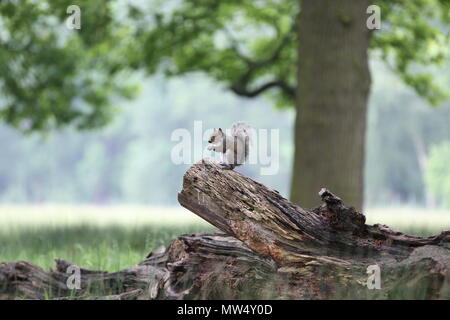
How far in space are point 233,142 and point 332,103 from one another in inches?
223

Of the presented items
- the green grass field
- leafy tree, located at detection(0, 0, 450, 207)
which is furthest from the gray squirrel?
leafy tree, located at detection(0, 0, 450, 207)

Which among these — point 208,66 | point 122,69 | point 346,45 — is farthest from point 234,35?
point 346,45

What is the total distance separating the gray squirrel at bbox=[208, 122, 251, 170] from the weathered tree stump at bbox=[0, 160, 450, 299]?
12 cm

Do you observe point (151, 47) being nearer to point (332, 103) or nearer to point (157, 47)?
point (157, 47)

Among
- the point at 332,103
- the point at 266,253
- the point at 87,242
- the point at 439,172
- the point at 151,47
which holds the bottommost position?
the point at 87,242

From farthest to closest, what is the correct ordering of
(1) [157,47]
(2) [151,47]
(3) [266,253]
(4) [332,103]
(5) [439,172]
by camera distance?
(5) [439,172]
(1) [157,47]
(2) [151,47]
(4) [332,103]
(3) [266,253]

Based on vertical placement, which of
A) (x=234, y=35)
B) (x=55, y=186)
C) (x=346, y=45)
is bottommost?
(x=55, y=186)

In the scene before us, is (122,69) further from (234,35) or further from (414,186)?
(414,186)

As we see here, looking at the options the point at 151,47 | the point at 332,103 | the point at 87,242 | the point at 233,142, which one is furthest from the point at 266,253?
the point at 151,47

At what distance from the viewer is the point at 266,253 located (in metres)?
4.66

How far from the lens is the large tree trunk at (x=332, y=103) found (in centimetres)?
1002

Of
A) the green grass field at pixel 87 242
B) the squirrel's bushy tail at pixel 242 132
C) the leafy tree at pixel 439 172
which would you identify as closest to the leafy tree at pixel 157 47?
the green grass field at pixel 87 242

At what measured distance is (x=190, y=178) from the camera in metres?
4.63

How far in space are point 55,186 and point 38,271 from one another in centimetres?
4856
